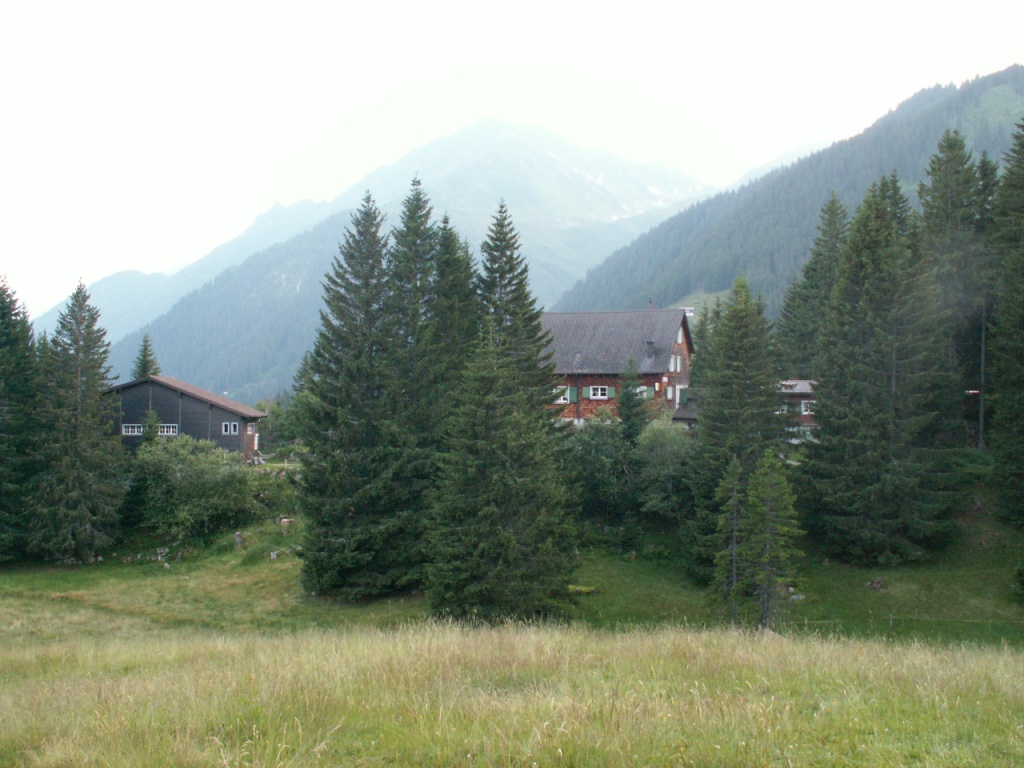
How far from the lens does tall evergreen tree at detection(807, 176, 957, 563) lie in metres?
31.9

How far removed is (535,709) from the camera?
7.04m

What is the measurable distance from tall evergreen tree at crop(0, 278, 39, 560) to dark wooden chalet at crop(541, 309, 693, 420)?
113ft

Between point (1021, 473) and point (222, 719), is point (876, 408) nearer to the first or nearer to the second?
point (1021, 473)

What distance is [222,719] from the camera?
23.7 ft

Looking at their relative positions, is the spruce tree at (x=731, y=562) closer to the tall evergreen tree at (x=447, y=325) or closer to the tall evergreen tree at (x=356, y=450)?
the tall evergreen tree at (x=356, y=450)

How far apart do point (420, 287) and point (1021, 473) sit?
94.6 ft

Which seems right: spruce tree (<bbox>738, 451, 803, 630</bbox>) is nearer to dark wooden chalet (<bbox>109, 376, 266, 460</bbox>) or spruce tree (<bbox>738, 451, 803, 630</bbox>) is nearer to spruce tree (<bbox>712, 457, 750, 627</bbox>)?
spruce tree (<bbox>712, 457, 750, 627</bbox>)

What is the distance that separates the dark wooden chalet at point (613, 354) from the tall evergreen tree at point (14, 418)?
34.3 metres

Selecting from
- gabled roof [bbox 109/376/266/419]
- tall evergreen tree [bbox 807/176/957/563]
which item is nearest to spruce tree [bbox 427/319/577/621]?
tall evergreen tree [bbox 807/176/957/563]

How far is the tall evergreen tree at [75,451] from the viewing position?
1598 inches

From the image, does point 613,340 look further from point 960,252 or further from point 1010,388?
point 1010,388

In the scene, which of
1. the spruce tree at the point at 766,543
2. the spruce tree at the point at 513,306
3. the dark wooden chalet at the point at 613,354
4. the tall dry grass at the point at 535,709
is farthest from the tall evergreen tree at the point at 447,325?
the tall dry grass at the point at 535,709

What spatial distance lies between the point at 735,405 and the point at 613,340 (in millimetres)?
22847

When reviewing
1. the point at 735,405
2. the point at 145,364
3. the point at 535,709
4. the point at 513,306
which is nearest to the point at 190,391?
the point at 145,364
